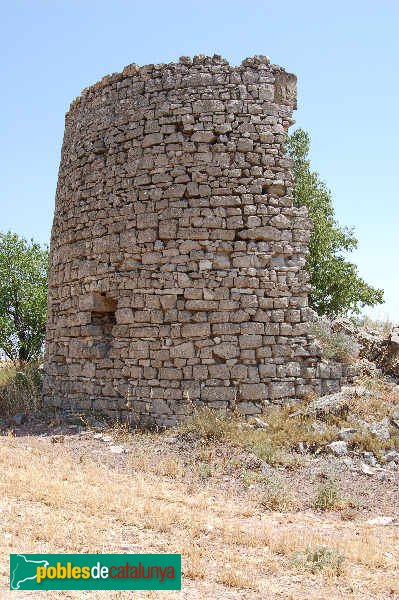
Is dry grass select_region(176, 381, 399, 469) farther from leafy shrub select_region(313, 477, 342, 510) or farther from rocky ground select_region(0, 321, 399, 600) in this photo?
leafy shrub select_region(313, 477, 342, 510)

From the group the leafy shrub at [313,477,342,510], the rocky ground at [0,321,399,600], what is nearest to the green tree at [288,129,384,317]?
the rocky ground at [0,321,399,600]

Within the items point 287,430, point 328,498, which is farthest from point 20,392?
point 328,498

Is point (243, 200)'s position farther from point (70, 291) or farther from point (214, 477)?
point (214, 477)

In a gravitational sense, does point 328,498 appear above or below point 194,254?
below

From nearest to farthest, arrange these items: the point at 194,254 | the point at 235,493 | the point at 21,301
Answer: the point at 235,493
the point at 194,254
the point at 21,301

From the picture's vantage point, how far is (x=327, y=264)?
12.8 metres

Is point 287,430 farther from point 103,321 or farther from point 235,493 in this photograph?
point 103,321

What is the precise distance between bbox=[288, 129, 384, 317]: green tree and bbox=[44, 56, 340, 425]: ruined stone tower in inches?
159

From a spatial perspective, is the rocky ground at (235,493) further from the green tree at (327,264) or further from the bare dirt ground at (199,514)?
the green tree at (327,264)

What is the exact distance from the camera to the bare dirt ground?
4242mm

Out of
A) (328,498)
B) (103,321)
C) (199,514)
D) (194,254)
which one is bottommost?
(199,514)

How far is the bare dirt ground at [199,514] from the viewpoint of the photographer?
4.24 metres

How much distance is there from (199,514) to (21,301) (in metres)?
11.1

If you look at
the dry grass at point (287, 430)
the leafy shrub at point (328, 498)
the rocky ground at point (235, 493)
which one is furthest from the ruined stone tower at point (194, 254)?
the leafy shrub at point (328, 498)
